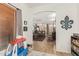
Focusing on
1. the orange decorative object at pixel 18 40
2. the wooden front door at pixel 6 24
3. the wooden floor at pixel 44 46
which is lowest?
the wooden floor at pixel 44 46

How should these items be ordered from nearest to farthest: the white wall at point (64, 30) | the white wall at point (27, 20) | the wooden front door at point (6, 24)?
1. the wooden front door at point (6, 24)
2. the white wall at point (27, 20)
3. the white wall at point (64, 30)

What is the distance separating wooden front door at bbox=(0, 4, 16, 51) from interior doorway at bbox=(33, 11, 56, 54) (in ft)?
0.93

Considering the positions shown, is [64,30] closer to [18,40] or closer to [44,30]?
[44,30]

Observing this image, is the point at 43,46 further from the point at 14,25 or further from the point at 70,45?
the point at 14,25

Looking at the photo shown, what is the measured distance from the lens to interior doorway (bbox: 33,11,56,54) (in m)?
1.42

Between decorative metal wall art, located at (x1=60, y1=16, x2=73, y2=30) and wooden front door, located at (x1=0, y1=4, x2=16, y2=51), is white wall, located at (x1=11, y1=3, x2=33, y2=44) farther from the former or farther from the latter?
decorative metal wall art, located at (x1=60, y1=16, x2=73, y2=30)

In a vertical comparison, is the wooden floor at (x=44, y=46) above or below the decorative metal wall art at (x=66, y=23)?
below

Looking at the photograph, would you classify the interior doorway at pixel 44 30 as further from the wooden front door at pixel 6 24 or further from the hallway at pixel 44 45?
the wooden front door at pixel 6 24

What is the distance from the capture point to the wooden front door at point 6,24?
4.03 feet

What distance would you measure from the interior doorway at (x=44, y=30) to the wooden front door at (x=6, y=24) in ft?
0.93

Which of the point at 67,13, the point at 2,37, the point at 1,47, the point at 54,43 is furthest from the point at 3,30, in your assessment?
the point at 67,13

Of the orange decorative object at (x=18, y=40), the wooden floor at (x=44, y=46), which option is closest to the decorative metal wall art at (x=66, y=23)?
the wooden floor at (x=44, y=46)

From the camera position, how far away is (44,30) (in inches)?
56.4

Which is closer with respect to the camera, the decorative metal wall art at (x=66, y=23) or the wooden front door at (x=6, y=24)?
the wooden front door at (x=6, y=24)
